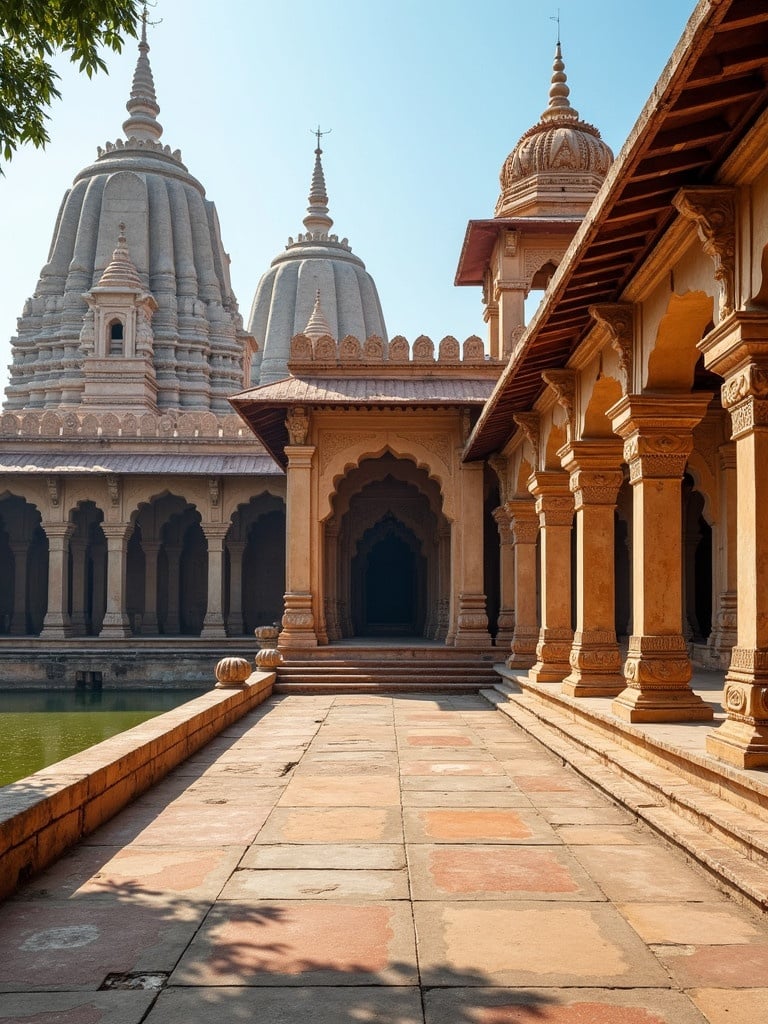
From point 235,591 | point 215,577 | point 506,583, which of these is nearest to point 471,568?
point 506,583

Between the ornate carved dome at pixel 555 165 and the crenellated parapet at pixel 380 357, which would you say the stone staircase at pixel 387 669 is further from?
the ornate carved dome at pixel 555 165

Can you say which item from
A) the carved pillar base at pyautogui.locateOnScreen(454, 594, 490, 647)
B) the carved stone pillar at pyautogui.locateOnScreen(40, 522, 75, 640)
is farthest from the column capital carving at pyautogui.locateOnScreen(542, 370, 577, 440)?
the carved stone pillar at pyautogui.locateOnScreen(40, 522, 75, 640)

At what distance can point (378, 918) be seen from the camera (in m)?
4.46

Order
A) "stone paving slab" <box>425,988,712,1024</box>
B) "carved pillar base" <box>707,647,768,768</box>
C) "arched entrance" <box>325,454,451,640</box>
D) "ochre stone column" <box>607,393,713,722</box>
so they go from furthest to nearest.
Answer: "arched entrance" <box>325,454,451,640</box> < "ochre stone column" <box>607,393,713,722</box> < "carved pillar base" <box>707,647,768,768</box> < "stone paving slab" <box>425,988,712,1024</box>

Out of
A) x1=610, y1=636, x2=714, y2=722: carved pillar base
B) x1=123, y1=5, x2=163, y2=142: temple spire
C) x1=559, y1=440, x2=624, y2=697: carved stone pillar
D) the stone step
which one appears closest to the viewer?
the stone step

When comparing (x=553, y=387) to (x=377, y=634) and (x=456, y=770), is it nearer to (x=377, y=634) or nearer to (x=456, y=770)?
(x=456, y=770)

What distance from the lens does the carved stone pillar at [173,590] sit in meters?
28.4

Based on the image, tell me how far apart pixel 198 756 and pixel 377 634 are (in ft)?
55.2

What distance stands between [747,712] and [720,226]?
2.78 metres

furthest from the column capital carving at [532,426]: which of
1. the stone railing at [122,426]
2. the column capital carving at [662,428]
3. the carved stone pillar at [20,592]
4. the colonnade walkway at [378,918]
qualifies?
the carved stone pillar at [20,592]

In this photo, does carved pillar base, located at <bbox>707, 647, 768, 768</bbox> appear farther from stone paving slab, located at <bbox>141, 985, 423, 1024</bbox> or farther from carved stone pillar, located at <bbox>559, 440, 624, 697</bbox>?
carved stone pillar, located at <bbox>559, 440, 624, 697</bbox>

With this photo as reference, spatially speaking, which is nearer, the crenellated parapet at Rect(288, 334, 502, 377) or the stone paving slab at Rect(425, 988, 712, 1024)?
the stone paving slab at Rect(425, 988, 712, 1024)

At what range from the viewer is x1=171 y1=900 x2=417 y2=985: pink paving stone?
12.4ft

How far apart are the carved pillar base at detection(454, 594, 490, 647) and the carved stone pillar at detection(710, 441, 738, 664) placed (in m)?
4.06
